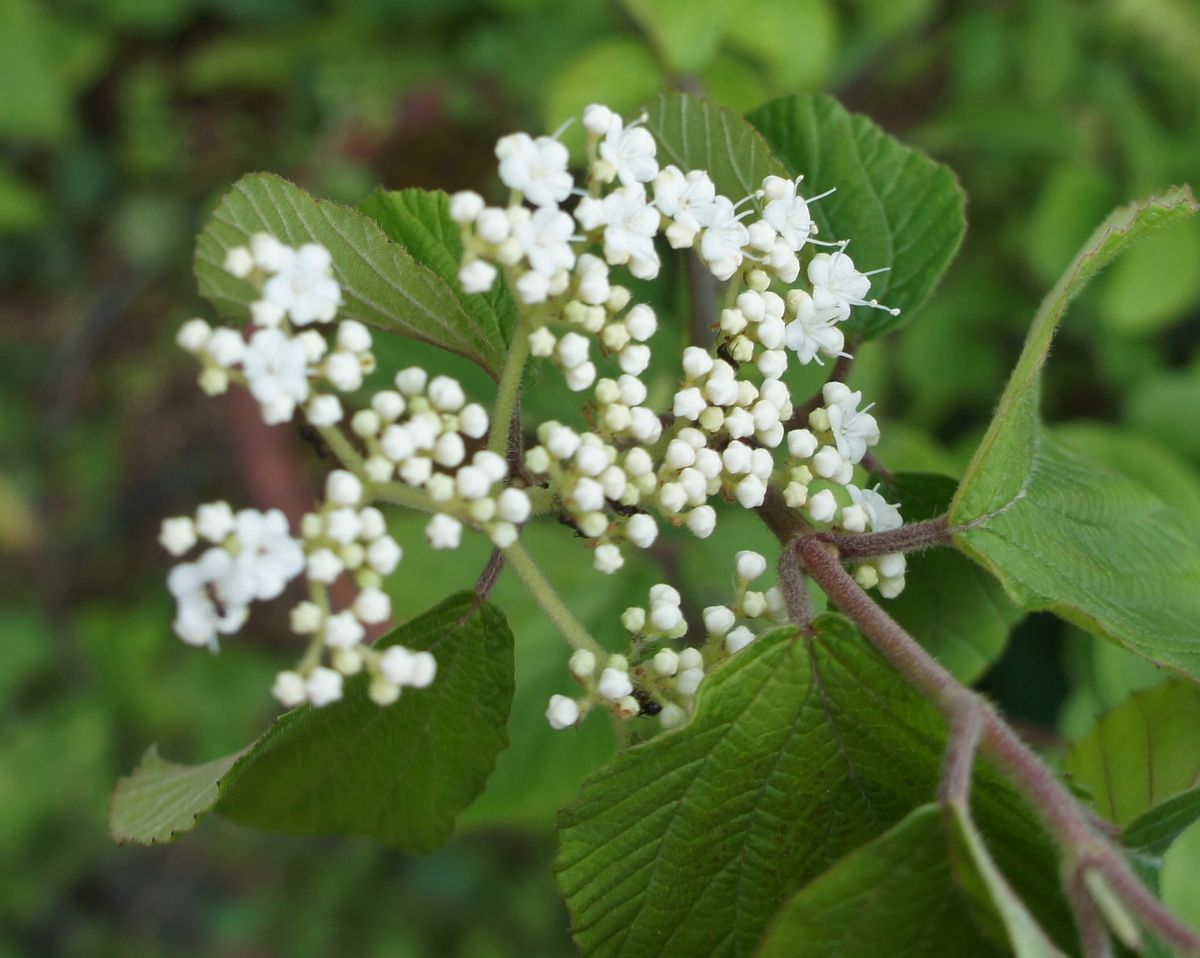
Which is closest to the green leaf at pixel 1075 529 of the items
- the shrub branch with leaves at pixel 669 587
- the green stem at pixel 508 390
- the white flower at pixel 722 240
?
the shrub branch with leaves at pixel 669 587

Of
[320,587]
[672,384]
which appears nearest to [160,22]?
[672,384]

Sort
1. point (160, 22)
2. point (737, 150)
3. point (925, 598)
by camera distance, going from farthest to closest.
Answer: point (160, 22), point (925, 598), point (737, 150)

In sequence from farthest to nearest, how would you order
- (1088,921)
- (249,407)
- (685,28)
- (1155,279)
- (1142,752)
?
(249,407) < (1155,279) < (685,28) < (1142,752) < (1088,921)

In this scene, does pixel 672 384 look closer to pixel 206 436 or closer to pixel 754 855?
pixel 754 855

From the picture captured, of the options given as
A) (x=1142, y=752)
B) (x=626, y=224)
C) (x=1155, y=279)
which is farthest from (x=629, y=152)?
(x=1155, y=279)

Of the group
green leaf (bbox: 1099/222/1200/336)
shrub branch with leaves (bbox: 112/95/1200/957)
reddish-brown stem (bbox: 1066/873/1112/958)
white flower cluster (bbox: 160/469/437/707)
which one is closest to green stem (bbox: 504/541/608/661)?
shrub branch with leaves (bbox: 112/95/1200/957)

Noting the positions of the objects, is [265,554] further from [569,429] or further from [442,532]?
[569,429]

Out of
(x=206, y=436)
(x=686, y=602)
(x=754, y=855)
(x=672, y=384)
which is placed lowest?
(x=754, y=855)
